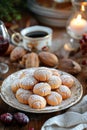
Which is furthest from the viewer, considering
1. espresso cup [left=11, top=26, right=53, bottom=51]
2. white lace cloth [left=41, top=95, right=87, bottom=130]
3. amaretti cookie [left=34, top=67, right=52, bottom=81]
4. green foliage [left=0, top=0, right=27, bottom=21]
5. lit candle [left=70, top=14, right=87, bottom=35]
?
green foliage [left=0, top=0, right=27, bottom=21]

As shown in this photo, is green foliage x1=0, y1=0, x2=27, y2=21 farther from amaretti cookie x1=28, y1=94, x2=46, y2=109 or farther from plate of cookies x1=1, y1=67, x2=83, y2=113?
amaretti cookie x1=28, y1=94, x2=46, y2=109

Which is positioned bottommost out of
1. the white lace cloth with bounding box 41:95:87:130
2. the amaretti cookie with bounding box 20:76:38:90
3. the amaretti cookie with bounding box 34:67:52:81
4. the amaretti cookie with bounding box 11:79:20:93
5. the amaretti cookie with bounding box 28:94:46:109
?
the white lace cloth with bounding box 41:95:87:130

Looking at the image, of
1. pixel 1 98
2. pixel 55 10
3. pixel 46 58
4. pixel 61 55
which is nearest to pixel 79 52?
pixel 61 55

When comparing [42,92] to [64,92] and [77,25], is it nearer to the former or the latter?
[64,92]

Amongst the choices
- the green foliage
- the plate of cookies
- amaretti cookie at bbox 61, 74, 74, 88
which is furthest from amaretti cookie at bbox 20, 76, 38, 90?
the green foliage

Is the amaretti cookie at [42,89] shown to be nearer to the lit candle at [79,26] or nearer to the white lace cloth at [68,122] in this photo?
the white lace cloth at [68,122]

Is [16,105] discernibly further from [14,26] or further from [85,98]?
[14,26]
